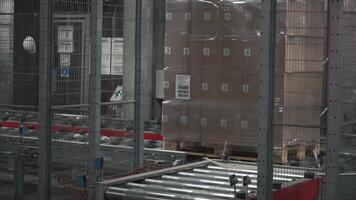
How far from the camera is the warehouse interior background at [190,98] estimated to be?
15.9 feet

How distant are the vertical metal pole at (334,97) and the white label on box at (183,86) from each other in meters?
4.19

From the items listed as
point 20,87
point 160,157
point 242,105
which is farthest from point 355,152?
point 20,87

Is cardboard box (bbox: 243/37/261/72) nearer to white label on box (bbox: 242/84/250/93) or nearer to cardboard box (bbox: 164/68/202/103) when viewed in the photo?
white label on box (bbox: 242/84/250/93)

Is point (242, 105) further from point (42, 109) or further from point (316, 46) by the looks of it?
point (42, 109)

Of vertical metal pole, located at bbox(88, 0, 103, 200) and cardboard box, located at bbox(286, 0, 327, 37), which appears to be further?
cardboard box, located at bbox(286, 0, 327, 37)

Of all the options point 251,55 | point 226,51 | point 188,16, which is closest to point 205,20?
point 188,16

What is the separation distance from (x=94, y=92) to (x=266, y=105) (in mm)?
1956

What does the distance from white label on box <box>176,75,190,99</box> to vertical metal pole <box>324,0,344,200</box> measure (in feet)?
13.7

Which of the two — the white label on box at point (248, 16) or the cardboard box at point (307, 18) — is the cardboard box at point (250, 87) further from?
the cardboard box at point (307, 18)

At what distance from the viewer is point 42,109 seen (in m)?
6.18

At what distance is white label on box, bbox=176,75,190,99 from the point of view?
8.42m

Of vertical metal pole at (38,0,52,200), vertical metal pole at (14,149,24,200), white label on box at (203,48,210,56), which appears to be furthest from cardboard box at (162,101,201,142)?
vertical metal pole at (38,0,52,200)

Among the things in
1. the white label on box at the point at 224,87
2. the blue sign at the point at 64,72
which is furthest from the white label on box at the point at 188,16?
the blue sign at the point at 64,72

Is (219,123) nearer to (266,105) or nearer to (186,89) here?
(186,89)
